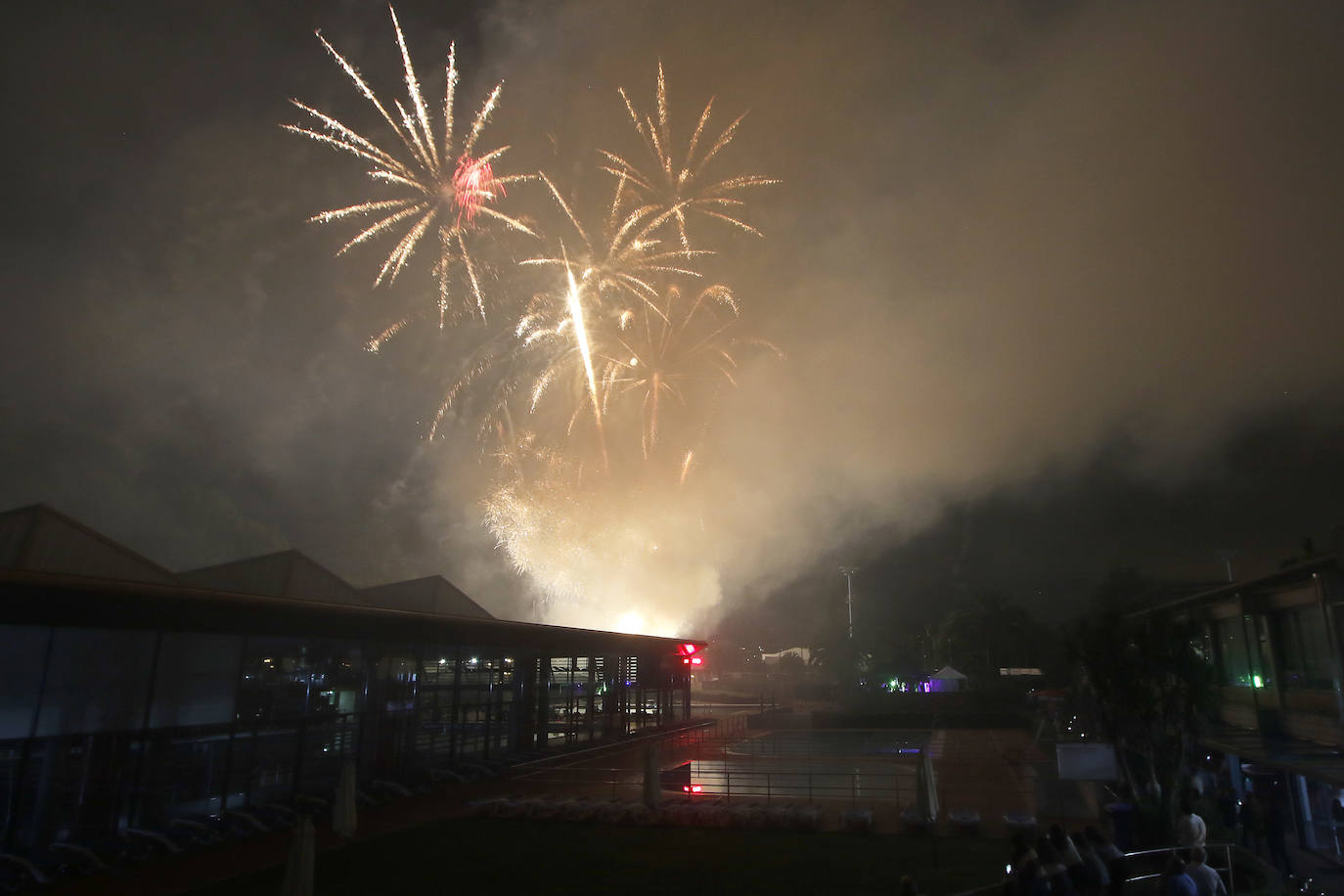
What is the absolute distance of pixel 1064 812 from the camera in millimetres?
18516

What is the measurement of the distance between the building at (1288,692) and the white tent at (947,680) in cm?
2865

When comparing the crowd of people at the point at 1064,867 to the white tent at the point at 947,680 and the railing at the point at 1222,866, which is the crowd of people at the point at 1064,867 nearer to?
the railing at the point at 1222,866

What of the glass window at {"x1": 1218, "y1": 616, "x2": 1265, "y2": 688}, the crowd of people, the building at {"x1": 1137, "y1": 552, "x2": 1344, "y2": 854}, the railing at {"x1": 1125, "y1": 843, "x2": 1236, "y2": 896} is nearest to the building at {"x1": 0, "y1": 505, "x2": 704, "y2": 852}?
the crowd of people

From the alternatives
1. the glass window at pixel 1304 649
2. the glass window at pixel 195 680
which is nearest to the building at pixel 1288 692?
the glass window at pixel 1304 649

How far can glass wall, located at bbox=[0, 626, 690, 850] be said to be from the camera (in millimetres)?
15078

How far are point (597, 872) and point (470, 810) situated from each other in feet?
23.7

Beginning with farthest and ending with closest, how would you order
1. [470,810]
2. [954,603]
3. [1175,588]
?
[954,603] < [1175,588] < [470,810]

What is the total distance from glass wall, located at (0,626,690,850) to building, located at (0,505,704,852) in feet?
0.12

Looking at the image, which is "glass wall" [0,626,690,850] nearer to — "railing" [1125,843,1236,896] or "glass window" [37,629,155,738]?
"glass window" [37,629,155,738]

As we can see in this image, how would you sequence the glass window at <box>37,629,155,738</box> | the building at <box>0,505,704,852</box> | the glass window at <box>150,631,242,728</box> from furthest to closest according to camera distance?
the glass window at <box>150,631,242,728</box>
the glass window at <box>37,629,155,738</box>
the building at <box>0,505,704,852</box>

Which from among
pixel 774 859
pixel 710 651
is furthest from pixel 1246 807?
pixel 710 651

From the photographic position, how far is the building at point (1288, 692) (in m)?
17.1

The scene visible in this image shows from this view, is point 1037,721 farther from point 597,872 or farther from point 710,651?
point 710,651

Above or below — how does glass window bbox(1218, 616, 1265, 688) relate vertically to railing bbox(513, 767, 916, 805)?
above
